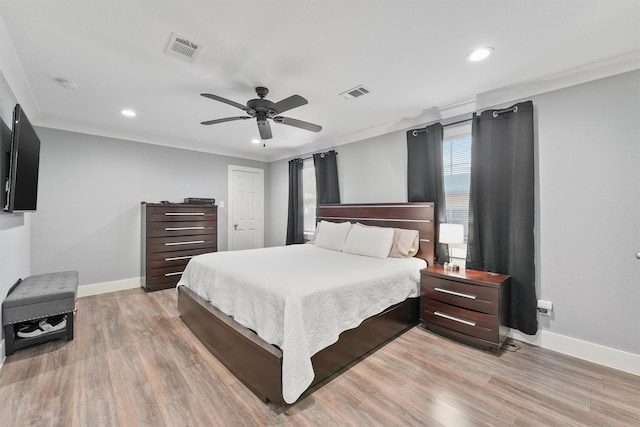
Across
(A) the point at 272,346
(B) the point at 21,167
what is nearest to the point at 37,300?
(B) the point at 21,167

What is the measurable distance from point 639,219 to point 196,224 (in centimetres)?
520

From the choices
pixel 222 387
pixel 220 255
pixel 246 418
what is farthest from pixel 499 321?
pixel 220 255

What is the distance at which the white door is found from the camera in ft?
18.0

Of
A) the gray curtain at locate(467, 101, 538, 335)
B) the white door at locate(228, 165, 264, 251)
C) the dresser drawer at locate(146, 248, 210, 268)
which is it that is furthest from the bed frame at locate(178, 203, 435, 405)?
the white door at locate(228, 165, 264, 251)

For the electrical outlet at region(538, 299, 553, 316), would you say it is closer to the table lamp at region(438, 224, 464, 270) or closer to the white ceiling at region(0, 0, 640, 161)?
the table lamp at region(438, 224, 464, 270)

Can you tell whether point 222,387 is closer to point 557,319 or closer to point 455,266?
point 455,266

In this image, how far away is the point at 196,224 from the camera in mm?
4539

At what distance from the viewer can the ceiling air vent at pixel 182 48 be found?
1925mm

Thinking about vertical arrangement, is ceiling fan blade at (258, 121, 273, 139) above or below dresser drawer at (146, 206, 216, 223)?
above

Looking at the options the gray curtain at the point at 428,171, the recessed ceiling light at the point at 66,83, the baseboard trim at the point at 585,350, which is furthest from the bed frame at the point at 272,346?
the recessed ceiling light at the point at 66,83

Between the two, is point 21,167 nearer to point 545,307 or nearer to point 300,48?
point 300,48

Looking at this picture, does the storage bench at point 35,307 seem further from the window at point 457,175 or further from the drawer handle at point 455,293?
the window at point 457,175

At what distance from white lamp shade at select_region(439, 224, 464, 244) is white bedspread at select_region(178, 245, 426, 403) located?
44 cm

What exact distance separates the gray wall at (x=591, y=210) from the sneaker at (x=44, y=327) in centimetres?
459
